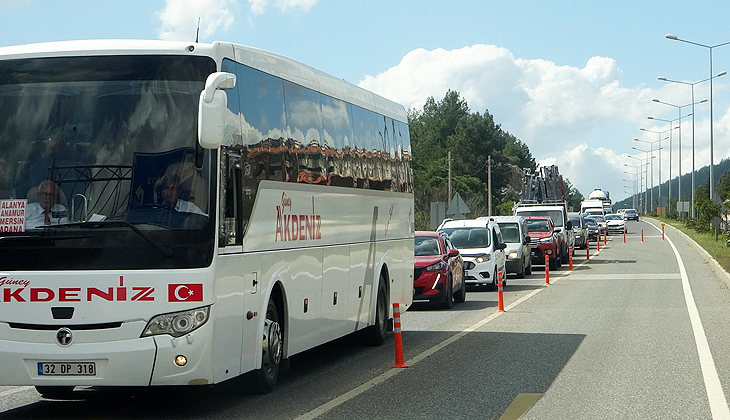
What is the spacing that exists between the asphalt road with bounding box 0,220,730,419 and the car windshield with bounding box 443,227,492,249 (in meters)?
6.87

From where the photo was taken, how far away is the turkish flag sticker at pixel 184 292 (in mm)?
8828

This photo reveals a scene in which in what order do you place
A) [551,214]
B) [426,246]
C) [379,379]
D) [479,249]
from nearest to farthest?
[379,379]
[426,246]
[479,249]
[551,214]

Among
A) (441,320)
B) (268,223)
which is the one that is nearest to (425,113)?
(441,320)

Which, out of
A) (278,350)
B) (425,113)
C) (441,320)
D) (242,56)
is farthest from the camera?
(425,113)

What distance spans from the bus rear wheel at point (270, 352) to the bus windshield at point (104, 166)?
180cm

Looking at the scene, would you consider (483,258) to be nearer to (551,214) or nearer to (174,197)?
(551,214)

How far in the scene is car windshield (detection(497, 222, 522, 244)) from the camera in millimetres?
33344

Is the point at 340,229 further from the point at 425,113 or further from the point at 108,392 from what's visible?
the point at 425,113

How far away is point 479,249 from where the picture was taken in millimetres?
27531

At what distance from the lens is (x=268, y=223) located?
413 inches

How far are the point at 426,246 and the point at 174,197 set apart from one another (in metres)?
14.4

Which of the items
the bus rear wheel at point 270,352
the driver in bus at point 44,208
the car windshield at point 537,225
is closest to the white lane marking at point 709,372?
the bus rear wheel at point 270,352

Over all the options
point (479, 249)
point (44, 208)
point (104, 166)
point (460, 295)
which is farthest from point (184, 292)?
point (479, 249)

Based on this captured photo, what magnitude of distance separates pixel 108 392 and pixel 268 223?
238 cm
